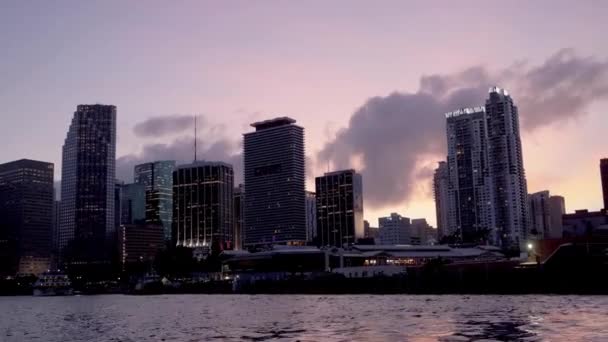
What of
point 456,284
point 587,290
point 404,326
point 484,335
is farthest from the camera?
point 456,284

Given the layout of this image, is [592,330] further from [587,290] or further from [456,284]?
[456,284]

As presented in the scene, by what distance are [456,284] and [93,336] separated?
457ft

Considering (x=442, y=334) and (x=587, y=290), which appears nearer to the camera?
(x=442, y=334)

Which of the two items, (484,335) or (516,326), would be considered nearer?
(484,335)

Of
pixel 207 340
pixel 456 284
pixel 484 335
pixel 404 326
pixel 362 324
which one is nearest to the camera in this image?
pixel 484 335

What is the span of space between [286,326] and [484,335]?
93.0ft

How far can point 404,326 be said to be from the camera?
73625 mm

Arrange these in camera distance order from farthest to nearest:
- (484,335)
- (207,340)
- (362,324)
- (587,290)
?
(587,290) < (362,324) < (207,340) < (484,335)

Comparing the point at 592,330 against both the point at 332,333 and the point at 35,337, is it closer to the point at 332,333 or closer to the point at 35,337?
the point at 332,333

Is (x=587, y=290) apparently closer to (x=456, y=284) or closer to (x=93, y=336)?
(x=456, y=284)

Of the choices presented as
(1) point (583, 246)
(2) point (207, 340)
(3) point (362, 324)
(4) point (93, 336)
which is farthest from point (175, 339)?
(1) point (583, 246)

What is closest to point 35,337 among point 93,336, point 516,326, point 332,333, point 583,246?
point 93,336

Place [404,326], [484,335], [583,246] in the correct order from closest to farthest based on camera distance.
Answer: [484,335] → [404,326] → [583,246]

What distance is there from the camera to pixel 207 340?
66.2 m
